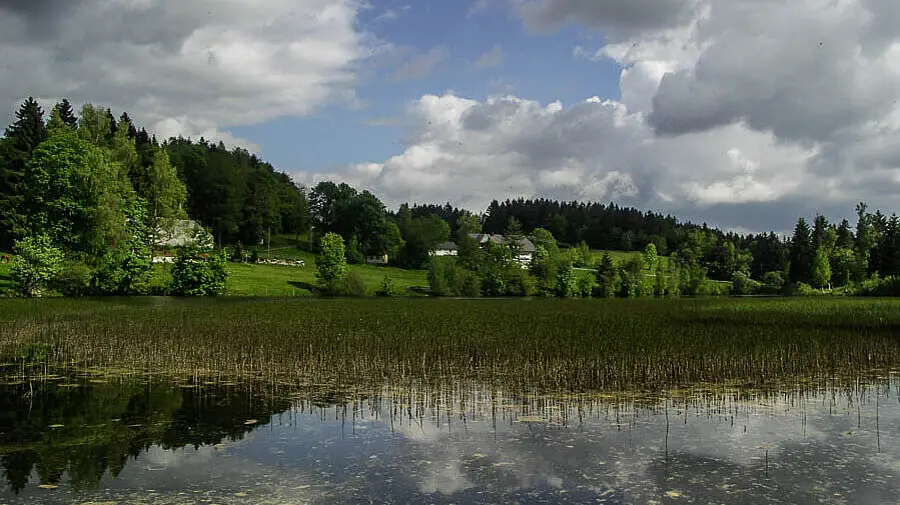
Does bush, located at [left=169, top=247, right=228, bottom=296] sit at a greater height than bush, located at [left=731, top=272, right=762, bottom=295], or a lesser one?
greater

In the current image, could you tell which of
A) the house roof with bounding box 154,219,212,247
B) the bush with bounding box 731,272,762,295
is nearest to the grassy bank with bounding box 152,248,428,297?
the house roof with bounding box 154,219,212,247

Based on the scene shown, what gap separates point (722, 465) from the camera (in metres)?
10.6

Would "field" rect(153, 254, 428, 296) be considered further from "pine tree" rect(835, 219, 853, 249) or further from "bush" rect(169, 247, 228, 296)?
"pine tree" rect(835, 219, 853, 249)

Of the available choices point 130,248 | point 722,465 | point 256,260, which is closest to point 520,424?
point 722,465

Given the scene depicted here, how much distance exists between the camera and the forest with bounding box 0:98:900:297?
192ft

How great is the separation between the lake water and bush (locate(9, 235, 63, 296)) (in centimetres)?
4298

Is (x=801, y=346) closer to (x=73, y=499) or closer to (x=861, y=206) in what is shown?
(x=73, y=499)

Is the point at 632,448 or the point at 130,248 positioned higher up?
the point at 130,248

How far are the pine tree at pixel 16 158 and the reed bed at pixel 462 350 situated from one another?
4014 centimetres

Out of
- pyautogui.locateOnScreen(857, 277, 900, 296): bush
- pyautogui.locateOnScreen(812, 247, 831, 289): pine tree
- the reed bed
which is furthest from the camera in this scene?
pyautogui.locateOnScreen(812, 247, 831, 289): pine tree

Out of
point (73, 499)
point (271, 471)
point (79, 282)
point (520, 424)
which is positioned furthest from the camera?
point (79, 282)

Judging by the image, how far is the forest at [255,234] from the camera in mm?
58625

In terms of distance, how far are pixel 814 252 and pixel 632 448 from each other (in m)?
130

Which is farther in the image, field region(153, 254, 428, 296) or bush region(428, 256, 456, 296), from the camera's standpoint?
bush region(428, 256, 456, 296)
